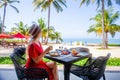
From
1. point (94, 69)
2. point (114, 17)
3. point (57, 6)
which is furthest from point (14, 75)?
point (57, 6)

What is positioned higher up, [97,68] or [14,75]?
[97,68]

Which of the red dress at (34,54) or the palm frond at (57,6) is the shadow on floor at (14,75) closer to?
the red dress at (34,54)

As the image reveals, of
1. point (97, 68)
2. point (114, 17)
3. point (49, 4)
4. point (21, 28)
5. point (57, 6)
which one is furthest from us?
point (21, 28)

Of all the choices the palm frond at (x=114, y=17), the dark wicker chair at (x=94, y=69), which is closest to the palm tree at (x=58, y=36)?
the palm frond at (x=114, y=17)

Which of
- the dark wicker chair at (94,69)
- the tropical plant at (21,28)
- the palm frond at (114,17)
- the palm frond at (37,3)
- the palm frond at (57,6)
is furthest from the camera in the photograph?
the tropical plant at (21,28)

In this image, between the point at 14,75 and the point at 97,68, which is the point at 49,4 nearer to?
the point at 14,75

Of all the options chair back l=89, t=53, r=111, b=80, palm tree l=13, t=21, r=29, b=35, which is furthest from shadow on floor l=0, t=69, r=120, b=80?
palm tree l=13, t=21, r=29, b=35

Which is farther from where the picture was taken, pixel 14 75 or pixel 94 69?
pixel 14 75

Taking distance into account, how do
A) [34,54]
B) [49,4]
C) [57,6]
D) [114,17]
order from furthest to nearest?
1. [57,6]
2. [49,4]
3. [114,17]
4. [34,54]

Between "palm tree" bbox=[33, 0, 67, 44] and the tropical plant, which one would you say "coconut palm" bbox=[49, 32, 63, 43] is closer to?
the tropical plant

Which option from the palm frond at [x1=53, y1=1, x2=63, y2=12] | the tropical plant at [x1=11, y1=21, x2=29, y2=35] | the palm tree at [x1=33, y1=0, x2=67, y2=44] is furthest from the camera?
the tropical plant at [x1=11, y1=21, x2=29, y2=35]

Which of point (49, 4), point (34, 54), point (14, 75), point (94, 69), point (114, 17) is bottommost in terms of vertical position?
point (14, 75)

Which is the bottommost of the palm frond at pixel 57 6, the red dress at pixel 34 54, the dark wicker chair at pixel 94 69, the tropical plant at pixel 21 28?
the dark wicker chair at pixel 94 69

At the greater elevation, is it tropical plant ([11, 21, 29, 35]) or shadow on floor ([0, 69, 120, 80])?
tropical plant ([11, 21, 29, 35])
